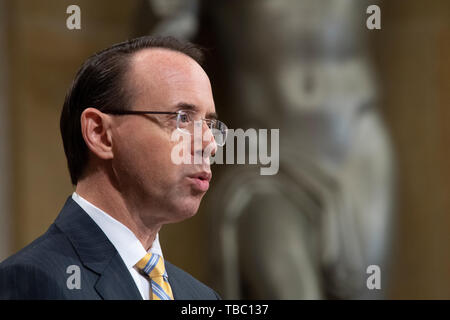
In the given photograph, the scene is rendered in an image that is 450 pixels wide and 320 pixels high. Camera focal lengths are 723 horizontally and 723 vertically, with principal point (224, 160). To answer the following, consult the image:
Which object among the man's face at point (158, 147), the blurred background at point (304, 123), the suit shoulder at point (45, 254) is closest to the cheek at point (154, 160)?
the man's face at point (158, 147)

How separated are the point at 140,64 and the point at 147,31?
2968 millimetres

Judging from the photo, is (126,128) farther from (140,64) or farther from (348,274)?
(348,274)

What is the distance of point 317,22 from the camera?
4570 mm

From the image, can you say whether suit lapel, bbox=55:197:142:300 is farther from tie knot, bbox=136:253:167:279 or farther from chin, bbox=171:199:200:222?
chin, bbox=171:199:200:222

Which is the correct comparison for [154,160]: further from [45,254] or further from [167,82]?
[45,254]

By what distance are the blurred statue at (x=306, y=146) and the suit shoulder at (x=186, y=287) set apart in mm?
2467

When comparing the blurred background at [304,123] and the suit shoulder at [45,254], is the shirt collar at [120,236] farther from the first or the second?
the blurred background at [304,123]

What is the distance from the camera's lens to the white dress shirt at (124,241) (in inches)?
65.3

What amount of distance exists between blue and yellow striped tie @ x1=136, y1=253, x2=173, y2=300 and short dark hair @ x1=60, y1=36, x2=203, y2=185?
11.0 inches

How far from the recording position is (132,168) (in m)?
1.68

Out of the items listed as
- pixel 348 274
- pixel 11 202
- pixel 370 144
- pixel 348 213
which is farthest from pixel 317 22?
pixel 11 202

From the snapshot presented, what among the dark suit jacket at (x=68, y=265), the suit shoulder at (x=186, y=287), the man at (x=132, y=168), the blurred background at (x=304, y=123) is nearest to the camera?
the dark suit jacket at (x=68, y=265)

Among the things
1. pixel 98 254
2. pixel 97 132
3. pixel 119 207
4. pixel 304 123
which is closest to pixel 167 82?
pixel 97 132
